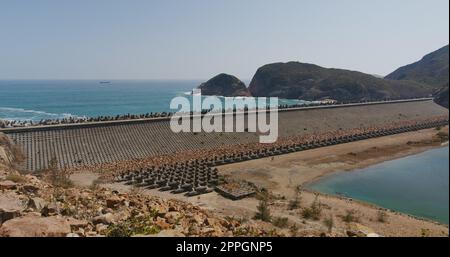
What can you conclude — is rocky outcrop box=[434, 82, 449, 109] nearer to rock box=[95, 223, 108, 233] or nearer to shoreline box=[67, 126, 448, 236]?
rock box=[95, 223, 108, 233]

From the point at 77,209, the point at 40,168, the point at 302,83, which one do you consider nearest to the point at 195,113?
the point at 40,168

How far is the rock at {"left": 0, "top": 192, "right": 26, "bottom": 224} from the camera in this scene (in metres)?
10.1

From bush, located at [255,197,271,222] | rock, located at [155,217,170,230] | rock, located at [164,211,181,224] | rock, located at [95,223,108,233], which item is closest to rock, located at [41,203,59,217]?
rock, located at [95,223,108,233]

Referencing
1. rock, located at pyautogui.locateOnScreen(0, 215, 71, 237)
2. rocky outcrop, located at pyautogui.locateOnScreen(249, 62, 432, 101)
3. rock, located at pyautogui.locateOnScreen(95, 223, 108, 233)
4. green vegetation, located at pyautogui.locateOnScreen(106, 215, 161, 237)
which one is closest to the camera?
rock, located at pyautogui.locateOnScreen(0, 215, 71, 237)

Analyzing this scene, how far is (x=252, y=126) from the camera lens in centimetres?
4731

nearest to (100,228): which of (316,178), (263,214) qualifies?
(263,214)

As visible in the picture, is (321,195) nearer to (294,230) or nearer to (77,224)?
(294,230)

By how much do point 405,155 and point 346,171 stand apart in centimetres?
1019

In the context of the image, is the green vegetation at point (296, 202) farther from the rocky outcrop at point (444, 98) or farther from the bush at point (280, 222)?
the rocky outcrop at point (444, 98)

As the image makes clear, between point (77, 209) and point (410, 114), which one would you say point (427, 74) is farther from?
point (77, 209)

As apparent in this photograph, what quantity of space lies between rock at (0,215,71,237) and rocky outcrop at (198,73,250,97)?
140593 mm

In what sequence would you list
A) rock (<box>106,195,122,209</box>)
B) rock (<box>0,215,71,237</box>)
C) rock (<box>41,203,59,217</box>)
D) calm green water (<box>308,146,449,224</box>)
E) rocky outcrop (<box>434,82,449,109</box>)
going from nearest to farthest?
rocky outcrop (<box>434,82,449,109</box>), rock (<box>0,215,71,237</box>), rock (<box>41,203,59,217</box>), rock (<box>106,195,122,209</box>), calm green water (<box>308,146,449,224</box>)

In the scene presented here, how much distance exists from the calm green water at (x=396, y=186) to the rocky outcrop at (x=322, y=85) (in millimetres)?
88182
